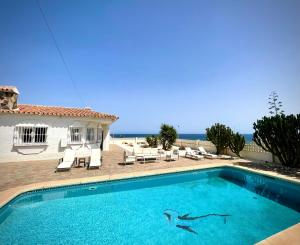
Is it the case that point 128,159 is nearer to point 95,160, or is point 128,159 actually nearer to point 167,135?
point 95,160

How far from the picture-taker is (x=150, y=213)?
721cm

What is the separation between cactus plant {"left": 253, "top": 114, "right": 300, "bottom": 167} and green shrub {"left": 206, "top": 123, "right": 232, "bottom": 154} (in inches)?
145

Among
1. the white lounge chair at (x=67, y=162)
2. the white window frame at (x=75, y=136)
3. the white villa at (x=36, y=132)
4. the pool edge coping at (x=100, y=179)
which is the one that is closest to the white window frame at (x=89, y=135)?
the white villa at (x=36, y=132)

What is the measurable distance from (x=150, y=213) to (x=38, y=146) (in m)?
12.0

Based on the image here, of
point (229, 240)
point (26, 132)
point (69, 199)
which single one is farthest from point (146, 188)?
point (26, 132)

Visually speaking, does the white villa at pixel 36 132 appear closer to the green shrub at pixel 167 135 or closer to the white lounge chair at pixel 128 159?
the white lounge chair at pixel 128 159

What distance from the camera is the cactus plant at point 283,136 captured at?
41.7 ft

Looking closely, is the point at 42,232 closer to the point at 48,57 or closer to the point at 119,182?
the point at 119,182

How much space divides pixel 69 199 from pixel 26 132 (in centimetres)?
927

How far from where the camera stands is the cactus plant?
41.7 feet

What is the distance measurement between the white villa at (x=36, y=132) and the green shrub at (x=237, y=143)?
14.1m

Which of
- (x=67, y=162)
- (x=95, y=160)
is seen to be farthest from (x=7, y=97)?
(x=95, y=160)

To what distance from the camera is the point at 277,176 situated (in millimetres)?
10969

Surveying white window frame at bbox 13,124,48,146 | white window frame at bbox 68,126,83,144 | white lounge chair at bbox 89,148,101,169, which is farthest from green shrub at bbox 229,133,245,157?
white window frame at bbox 13,124,48,146
